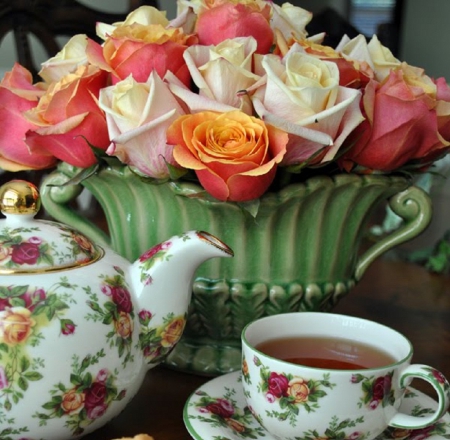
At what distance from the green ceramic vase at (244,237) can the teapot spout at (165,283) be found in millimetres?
49

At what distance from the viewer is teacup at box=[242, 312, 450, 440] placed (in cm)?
41

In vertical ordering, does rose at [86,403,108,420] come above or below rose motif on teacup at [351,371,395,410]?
below

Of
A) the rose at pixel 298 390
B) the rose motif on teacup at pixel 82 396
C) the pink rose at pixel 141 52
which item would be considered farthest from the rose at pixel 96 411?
the pink rose at pixel 141 52

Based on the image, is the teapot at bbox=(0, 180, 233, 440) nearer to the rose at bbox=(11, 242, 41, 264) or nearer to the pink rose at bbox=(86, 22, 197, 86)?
the rose at bbox=(11, 242, 41, 264)

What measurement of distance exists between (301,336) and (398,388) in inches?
3.1

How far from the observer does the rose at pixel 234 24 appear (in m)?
0.51

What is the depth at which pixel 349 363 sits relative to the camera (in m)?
0.46

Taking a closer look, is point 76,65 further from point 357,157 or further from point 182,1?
point 357,157

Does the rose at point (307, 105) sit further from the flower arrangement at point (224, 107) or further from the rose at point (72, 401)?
the rose at point (72, 401)

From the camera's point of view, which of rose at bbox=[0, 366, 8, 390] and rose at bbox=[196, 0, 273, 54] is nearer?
rose at bbox=[0, 366, 8, 390]

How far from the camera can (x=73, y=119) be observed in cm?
49

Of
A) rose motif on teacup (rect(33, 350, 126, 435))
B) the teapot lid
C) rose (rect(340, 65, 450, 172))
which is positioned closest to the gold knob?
the teapot lid

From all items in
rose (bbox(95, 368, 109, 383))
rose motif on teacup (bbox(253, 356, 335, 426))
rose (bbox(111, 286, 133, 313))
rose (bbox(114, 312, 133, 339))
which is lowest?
rose motif on teacup (bbox(253, 356, 335, 426))

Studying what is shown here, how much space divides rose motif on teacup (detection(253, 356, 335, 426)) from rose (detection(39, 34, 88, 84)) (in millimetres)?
275
